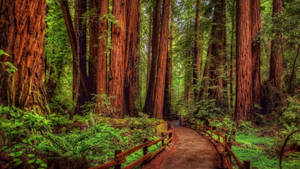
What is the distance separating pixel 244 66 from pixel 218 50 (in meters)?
5.41

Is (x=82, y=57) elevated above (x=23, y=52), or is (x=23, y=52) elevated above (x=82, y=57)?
(x=82, y=57)

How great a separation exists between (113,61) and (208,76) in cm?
1119

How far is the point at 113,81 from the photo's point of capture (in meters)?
10.8

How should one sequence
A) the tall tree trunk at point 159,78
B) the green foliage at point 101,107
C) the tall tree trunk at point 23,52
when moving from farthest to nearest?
the tall tree trunk at point 159,78 → the green foliage at point 101,107 → the tall tree trunk at point 23,52

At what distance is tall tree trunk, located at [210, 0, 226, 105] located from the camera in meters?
17.6

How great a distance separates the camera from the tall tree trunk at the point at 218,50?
693 inches

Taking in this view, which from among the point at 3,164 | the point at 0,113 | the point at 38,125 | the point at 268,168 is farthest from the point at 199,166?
the point at 0,113

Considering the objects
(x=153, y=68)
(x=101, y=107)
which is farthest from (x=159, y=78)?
(x=101, y=107)

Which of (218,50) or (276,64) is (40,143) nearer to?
(276,64)

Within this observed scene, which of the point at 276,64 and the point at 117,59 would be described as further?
the point at 276,64

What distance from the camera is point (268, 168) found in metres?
6.19

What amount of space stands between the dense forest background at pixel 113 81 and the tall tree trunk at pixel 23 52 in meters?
0.02

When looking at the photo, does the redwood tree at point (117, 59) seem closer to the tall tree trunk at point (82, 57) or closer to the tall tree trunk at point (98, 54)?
the tall tree trunk at point (98, 54)

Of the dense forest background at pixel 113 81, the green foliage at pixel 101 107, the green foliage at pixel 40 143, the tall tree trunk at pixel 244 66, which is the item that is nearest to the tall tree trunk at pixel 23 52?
the dense forest background at pixel 113 81
